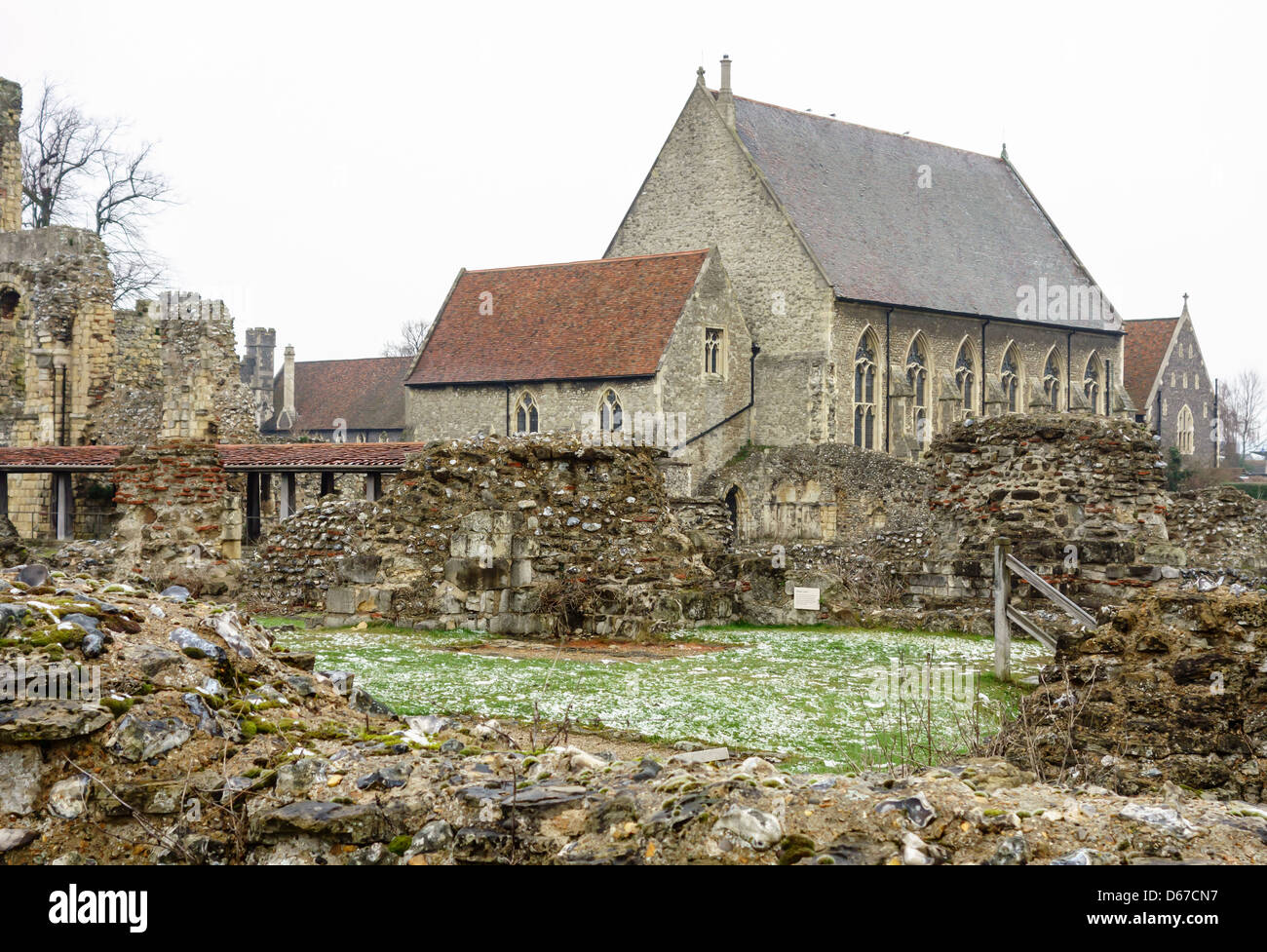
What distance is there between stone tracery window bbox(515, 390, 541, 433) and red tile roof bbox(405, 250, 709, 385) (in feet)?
2.25

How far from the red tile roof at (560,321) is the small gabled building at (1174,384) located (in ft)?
79.8

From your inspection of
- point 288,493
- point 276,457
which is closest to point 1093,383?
point 288,493

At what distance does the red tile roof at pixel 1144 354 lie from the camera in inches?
2052

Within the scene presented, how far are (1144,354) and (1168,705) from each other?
5103 centimetres

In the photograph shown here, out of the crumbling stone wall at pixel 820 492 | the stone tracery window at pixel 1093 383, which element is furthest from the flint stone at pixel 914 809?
the stone tracery window at pixel 1093 383

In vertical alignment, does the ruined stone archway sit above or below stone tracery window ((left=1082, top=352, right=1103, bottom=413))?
below

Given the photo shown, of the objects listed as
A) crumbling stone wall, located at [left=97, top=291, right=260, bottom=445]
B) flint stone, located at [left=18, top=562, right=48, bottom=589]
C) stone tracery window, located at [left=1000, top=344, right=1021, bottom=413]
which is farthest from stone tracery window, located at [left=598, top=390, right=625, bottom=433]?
flint stone, located at [left=18, top=562, right=48, bottom=589]

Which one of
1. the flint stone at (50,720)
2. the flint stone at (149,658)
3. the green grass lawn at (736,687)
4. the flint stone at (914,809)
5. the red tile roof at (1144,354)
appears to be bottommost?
the green grass lawn at (736,687)

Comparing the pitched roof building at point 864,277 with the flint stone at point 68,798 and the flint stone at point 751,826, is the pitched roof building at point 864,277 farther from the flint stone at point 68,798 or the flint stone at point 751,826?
the flint stone at point 751,826

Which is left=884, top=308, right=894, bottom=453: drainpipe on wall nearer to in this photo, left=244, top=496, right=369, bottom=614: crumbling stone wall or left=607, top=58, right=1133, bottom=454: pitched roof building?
left=607, top=58, right=1133, bottom=454: pitched roof building

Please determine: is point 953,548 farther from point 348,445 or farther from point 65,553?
point 65,553

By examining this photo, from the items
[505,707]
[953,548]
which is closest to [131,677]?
[505,707]

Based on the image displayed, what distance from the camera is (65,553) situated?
18.7 meters

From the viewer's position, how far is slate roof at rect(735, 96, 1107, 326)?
39969 mm
